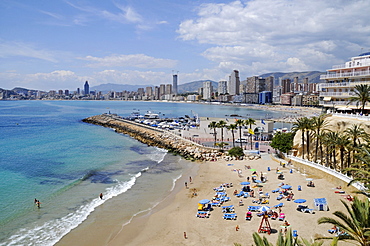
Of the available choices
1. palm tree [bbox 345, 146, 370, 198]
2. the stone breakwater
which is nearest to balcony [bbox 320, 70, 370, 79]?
palm tree [bbox 345, 146, 370, 198]

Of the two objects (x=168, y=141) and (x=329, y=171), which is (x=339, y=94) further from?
(x=168, y=141)

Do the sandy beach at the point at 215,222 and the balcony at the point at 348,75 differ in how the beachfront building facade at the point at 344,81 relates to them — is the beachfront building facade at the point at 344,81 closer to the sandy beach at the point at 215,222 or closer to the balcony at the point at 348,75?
the balcony at the point at 348,75

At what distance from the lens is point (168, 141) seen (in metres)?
59.4

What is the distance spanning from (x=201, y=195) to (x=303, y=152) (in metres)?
13.2

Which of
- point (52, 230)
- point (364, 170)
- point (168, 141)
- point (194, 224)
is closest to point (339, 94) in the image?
point (364, 170)

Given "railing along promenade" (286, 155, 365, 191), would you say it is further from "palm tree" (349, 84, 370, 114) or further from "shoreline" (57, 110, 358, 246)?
"palm tree" (349, 84, 370, 114)

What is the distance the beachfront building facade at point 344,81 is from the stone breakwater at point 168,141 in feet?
52.8

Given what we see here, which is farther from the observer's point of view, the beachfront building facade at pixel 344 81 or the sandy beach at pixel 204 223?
the beachfront building facade at pixel 344 81

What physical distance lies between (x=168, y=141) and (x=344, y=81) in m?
36.0

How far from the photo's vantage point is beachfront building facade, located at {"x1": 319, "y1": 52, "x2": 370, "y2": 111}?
29125 mm

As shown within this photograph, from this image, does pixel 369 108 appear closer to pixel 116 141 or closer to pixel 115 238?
pixel 115 238

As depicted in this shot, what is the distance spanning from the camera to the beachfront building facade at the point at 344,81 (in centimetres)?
2912

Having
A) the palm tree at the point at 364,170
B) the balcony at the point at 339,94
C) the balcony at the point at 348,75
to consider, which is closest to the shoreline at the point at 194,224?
the palm tree at the point at 364,170

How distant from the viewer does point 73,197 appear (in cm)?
2844
